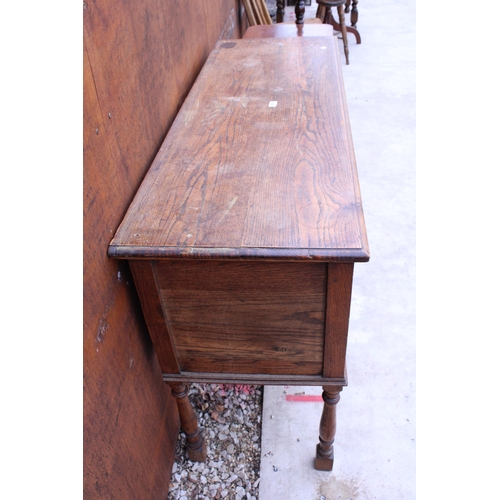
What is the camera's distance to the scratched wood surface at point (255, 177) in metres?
0.95

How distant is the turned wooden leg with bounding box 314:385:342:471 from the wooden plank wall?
0.46 m

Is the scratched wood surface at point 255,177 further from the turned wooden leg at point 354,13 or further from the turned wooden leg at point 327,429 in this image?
the turned wooden leg at point 354,13

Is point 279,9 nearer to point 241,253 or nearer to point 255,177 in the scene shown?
point 255,177

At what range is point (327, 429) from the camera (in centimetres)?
136

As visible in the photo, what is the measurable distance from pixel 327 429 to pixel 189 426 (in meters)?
0.40

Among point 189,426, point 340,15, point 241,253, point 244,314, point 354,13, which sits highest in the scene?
point 241,253

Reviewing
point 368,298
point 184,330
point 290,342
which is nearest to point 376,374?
point 368,298

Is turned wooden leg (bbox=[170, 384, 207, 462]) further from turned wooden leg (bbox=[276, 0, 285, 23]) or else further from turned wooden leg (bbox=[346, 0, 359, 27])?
turned wooden leg (bbox=[346, 0, 359, 27])

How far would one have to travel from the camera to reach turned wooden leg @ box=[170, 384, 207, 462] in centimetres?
129

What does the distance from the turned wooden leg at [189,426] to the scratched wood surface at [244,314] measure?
0.34 feet

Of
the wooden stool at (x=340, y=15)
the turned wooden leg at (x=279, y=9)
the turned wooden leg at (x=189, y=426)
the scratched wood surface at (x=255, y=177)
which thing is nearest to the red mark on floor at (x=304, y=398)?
the turned wooden leg at (x=189, y=426)

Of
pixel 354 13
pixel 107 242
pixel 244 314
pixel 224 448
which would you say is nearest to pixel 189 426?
pixel 224 448

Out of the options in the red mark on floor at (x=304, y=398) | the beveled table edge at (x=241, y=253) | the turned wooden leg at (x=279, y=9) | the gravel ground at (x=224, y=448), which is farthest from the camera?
the turned wooden leg at (x=279, y=9)

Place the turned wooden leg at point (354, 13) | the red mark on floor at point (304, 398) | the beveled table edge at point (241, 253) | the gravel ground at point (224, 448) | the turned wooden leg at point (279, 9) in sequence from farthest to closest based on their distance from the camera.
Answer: the turned wooden leg at point (354, 13) < the turned wooden leg at point (279, 9) < the red mark on floor at point (304, 398) < the gravel ground at point (224, 448) < the beveled table edge at point (241, 253)
